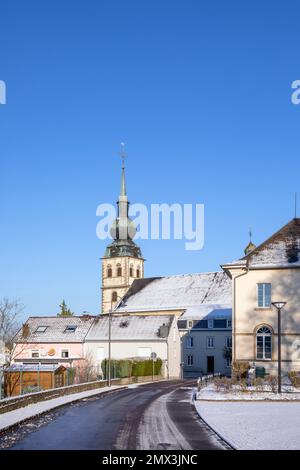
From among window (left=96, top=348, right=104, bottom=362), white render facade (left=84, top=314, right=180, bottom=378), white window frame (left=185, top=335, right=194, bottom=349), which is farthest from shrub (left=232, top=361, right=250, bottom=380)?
white window frame (left=185, top=335, right=194, bottom=349)

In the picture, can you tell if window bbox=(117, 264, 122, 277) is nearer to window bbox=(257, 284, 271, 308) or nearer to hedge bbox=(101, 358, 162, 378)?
hedge bbox=(101, 358, 162, 378)

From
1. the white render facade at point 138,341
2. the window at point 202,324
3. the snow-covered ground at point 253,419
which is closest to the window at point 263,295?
the snow-covered ground at point 253,419

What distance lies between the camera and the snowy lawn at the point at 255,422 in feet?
52.9

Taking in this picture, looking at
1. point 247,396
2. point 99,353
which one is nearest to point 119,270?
point 99,353

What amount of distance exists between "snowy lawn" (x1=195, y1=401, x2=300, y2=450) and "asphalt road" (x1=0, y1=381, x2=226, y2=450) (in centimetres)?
50

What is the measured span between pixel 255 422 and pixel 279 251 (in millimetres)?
25848

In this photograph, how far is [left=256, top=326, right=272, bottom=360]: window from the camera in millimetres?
43250

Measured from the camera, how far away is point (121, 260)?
117 m

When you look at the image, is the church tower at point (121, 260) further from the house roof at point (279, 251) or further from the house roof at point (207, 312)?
the house roof at point (279, 251)

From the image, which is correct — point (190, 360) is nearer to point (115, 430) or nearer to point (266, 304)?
point (266, 304)

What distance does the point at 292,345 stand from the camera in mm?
42781
